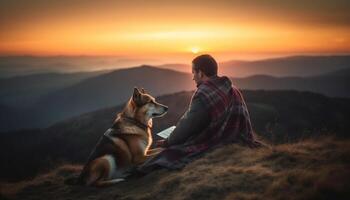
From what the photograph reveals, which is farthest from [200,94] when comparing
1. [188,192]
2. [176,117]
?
[176,117]

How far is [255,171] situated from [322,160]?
4.17 ft

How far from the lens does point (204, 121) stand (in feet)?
26.2

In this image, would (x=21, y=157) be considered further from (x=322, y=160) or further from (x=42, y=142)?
(x=322, y=160)

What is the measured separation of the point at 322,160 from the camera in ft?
21.9

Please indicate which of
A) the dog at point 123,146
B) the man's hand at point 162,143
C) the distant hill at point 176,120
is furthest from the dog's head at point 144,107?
the distant hill at point 176,120

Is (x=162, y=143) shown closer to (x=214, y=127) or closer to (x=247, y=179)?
(x=214, y=127)

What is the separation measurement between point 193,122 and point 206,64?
1341mm

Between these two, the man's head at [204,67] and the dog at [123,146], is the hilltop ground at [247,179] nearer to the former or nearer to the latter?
the dog at [123,146]

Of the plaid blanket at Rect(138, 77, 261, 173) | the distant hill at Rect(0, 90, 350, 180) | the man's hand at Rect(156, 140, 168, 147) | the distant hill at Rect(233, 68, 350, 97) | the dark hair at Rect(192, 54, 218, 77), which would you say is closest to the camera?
the plaid blanket at Rect(138, 77, 261, 173)

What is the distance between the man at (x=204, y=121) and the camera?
7.92 metres

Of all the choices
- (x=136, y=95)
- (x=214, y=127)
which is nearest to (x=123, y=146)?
(x=136, y=95)

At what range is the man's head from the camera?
8.09 m

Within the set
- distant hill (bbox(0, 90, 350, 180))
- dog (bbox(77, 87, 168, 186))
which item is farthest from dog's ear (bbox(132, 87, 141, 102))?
distant hill (bbox(0, 90, 350, 180))

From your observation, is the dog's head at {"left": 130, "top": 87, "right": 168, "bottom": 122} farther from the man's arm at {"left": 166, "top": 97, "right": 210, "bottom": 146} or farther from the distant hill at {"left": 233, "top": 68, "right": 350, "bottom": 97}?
the distant hill at {"left": 233, "top": 68, "right": 350, "bottom": 97}
